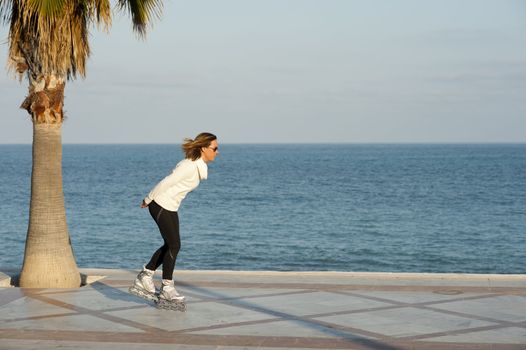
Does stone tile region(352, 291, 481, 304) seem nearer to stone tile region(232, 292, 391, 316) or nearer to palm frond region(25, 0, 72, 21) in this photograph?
stone tile region(232, 292, 391, 316)

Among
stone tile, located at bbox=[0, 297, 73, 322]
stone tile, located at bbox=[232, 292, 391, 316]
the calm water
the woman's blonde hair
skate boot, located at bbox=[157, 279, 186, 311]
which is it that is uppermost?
the woman's blonde hair

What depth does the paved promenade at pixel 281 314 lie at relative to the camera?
835 centimetres

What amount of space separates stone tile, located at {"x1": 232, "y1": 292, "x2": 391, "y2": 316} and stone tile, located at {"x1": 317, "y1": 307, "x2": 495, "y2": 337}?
379 millimetres

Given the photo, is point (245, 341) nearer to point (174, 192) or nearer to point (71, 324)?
point (71, 324)

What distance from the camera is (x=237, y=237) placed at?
38.2 meters

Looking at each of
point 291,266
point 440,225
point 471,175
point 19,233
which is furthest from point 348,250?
point 471,175

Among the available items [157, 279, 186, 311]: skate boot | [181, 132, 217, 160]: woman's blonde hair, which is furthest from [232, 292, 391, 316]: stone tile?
[181, 132, 217, 160]: woman's blonde hair

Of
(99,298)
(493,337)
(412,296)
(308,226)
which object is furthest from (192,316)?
(308,226)

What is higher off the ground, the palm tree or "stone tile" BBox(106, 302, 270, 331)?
the palm tree

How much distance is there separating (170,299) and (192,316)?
1.20 ft

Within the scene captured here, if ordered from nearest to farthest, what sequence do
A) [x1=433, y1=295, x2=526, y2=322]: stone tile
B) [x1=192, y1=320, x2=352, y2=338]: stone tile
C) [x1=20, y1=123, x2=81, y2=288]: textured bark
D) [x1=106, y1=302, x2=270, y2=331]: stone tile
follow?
[x1=192, y1=320, x2=352, y2=338]: stone tile, [x1=106, y1=302, x2=270, y2=331]: stone tile, [x1=433, y1=295, x2=526, y2=322]: stone tile, [x1=20, y1=123, x2=81, y2=288]: textured bark

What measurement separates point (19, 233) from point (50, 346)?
32082 millimetres

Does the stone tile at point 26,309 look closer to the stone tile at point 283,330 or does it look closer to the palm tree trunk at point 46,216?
the palm tree trunk at point 46,216

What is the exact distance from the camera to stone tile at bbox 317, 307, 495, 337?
8.83 metres
